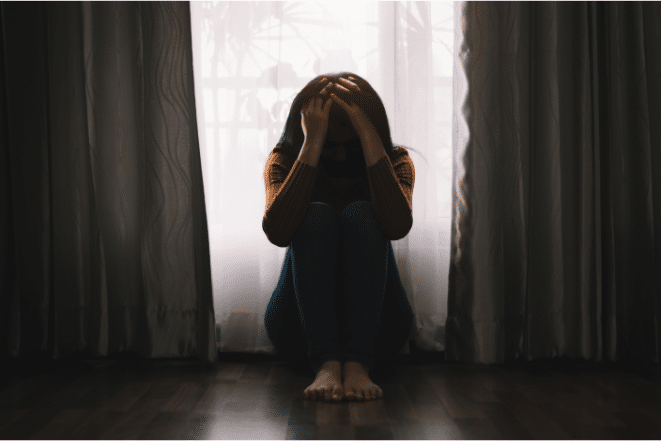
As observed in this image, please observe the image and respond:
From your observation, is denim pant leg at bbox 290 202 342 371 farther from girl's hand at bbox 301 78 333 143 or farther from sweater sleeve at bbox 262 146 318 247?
girl's hand at bbox 301 78 333 143

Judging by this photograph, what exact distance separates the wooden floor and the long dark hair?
0.65m

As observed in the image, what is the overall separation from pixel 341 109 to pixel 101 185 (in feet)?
2.76

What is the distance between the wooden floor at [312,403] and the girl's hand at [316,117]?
64 cm

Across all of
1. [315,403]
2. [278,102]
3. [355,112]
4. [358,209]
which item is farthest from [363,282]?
[278,102]

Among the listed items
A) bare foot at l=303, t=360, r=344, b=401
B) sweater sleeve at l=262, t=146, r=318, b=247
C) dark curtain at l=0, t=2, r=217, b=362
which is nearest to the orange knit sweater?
sweater sleeve at l=262, t=146, r=318, b=247

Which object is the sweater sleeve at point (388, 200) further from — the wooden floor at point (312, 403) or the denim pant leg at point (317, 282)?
the wooden floor at point (312, 403)

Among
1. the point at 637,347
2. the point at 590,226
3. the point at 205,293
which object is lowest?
the point at 637,347

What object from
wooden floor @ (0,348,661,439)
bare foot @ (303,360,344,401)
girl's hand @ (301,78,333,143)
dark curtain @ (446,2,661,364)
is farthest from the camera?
dark curtain @ (446,2,661,364)

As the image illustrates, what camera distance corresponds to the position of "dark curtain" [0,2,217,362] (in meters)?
1.59

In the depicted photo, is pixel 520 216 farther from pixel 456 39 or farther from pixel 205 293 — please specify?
pixel 205 293

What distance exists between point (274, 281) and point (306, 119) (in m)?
0.57

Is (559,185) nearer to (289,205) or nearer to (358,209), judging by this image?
(358,209)

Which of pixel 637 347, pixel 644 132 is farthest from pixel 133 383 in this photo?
pixel 644 132

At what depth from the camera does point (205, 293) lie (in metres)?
1.60
